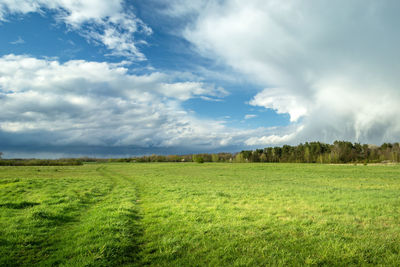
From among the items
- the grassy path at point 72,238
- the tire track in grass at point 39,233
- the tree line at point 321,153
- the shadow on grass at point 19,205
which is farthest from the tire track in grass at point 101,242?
the tree line at point 321,153

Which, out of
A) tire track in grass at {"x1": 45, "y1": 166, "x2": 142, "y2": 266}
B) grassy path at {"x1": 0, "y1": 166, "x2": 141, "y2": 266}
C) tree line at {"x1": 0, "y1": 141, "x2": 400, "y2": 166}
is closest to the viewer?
tire track in grass at {"x1": 45, "y1": 166, "x2": 142, "y2": 266}

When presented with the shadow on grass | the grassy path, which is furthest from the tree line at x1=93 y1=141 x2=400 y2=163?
the grassy path

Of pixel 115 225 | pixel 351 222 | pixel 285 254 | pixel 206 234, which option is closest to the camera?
pixel 285 254

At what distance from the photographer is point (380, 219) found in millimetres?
12336

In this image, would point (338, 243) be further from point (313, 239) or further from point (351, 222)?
point (351, 222)

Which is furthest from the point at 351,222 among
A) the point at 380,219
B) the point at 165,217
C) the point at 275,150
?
the point at 275,150

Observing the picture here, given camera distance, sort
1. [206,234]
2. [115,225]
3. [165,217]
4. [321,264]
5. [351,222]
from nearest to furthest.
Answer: [321,264] < [206,234] < [115,225] < [351,222] < [165,217]

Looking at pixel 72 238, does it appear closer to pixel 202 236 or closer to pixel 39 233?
pixel 39 233

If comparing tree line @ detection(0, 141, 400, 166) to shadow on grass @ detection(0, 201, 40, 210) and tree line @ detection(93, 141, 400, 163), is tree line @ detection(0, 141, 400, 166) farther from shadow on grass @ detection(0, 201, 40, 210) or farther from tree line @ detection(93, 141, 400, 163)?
shadow on grass @ detection(0, 201, 40, 210)

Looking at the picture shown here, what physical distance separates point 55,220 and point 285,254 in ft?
37.6

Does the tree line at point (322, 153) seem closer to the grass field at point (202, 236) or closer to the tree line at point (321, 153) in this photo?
the tree line at point (321, 153)

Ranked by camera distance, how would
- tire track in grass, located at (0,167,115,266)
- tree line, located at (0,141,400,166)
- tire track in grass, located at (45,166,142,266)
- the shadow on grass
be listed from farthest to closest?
1. tree line, located at (0,141,400,166)
2. the shadow on grass
3. tire track in grass, located at (0,167,115,266)
4. tire track in grass, located at (45,166,142,266)

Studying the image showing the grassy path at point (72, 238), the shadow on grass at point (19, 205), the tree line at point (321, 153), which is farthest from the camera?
the tree line at point (321, 153)

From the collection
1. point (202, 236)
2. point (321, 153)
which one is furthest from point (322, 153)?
point (202, 236)
